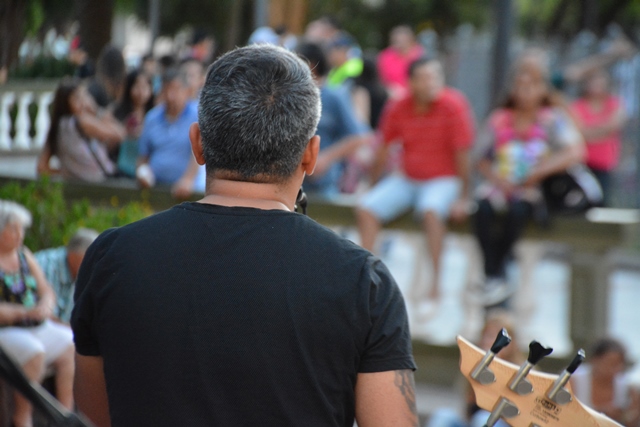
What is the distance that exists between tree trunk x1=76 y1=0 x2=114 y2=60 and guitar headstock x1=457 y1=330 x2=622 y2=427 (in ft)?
13.3

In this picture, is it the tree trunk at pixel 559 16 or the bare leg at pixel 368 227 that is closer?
the bare leg at pixel 368 227

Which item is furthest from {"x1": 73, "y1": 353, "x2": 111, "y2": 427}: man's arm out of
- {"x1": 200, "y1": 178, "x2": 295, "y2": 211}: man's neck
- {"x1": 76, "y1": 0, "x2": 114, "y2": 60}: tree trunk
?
{"x1": 76, "y1": 0, "x2": 114, "y2": 60}: tree trunk

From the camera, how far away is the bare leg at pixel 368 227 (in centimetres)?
638

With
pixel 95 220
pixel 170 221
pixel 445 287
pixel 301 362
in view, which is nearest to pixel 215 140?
pixel 170 221

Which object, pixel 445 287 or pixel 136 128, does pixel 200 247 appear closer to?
pixel 136 128

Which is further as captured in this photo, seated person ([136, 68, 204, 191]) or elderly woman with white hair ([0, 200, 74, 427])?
seated person ([136, 68, 204, 191])

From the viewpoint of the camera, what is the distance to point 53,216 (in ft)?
17.2

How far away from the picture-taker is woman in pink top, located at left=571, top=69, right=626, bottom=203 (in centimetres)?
773

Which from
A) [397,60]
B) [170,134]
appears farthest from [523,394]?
[397,60]

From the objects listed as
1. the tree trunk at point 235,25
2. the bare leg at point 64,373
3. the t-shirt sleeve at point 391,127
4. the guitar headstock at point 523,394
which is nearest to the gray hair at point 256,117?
the guitar headstock at point 523,394

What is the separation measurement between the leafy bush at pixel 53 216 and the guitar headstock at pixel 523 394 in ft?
10.2

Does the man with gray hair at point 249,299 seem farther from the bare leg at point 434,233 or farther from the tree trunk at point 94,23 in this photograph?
the bare leg at point 434,233

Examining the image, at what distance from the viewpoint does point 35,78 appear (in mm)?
5590

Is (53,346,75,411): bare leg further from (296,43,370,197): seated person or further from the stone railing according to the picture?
(296,43,370,197): seated person
